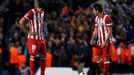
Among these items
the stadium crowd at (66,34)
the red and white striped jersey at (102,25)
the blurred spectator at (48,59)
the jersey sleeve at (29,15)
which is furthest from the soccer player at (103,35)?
the blurred spectator at (48,59)

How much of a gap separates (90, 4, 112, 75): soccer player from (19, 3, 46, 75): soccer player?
187 centimetres

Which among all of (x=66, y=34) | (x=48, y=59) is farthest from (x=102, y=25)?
(x=66, y=34)

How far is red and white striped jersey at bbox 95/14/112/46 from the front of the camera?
617 inches

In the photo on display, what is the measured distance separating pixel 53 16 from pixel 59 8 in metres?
1.07

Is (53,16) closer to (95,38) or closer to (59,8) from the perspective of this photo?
(59,8)

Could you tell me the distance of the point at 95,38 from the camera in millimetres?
17031

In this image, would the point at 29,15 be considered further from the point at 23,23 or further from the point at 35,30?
the point at 35,30

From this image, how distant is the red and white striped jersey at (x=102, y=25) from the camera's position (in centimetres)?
1568

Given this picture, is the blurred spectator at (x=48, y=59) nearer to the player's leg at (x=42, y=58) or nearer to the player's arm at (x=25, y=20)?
the player's leg at (x=42, y=58)

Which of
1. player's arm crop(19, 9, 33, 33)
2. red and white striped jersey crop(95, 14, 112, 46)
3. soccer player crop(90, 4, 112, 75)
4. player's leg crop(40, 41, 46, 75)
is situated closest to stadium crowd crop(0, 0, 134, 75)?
soccer player crop(90, 4, 112, 75)

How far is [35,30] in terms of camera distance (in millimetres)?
15039

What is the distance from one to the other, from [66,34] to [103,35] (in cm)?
693

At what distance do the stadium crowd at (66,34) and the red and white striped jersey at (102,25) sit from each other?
3741 millimetres

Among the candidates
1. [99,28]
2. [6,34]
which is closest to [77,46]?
[6,34]
